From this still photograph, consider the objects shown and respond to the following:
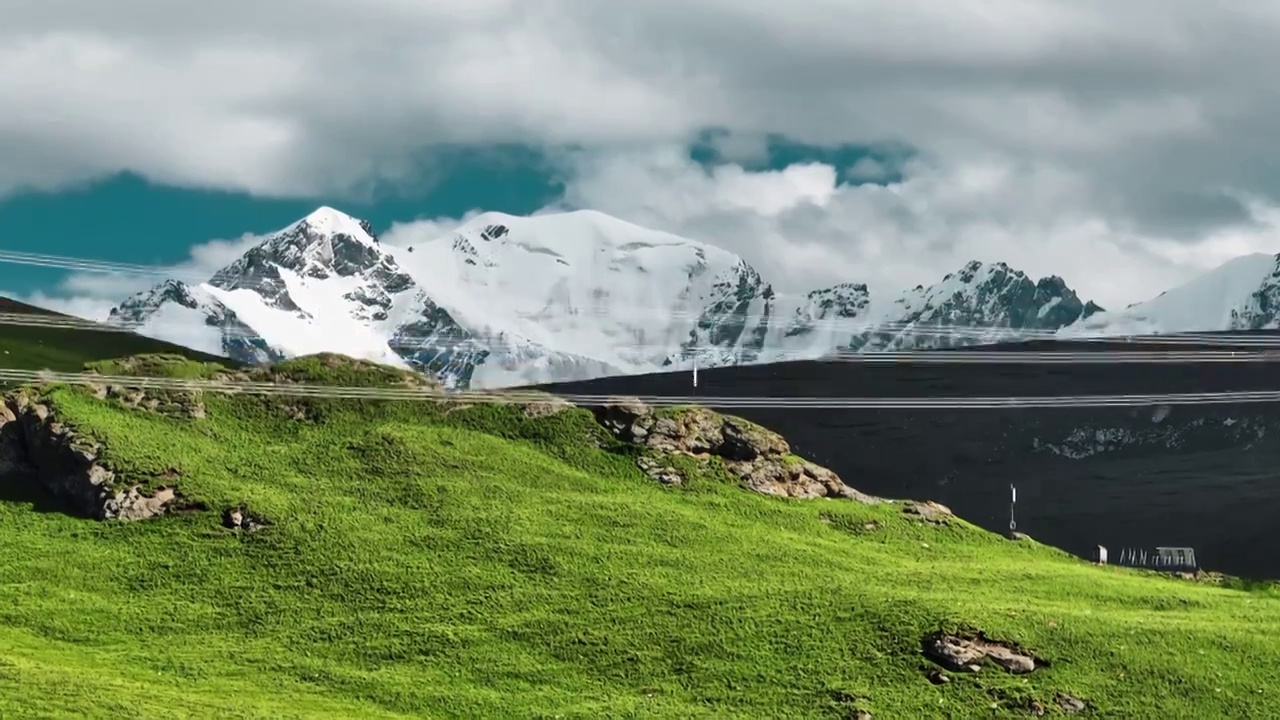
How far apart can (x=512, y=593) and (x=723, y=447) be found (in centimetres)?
1142

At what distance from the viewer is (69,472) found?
149 ft

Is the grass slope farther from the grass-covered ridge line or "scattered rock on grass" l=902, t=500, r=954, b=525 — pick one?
"scattered rock on grass" l=902, t=500, r=954, b=525

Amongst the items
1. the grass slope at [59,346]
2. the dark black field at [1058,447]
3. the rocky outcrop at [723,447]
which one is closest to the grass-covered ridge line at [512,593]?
the rocky outcrop at [723,447]

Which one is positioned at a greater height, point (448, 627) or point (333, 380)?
point (333, 380)

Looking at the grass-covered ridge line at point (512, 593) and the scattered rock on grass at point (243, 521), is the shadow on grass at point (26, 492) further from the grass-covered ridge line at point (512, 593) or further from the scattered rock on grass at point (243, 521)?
the scattered rock on grass at point (243, 521)

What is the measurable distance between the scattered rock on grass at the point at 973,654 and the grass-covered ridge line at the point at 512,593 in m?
0.35

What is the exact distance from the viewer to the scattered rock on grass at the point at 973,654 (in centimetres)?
3666

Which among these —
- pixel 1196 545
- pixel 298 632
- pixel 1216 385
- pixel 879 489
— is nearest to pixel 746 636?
pixel 298 632

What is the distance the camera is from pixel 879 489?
53.7m

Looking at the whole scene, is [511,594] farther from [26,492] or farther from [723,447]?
[26,492]

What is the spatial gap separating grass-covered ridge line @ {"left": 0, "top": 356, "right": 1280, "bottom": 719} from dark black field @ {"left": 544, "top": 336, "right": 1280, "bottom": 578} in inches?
240

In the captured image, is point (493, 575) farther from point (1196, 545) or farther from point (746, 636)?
point (1196, 545)

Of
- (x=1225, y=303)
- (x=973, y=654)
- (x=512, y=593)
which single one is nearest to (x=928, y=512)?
(x=973, y=654)

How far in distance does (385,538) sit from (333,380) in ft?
Answer: 29.1
